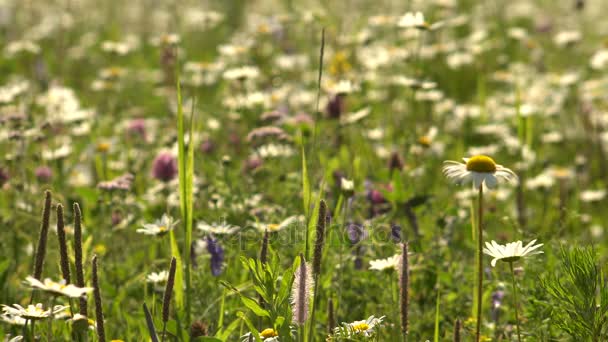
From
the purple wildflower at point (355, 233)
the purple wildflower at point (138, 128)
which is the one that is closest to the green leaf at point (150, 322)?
the purple wildflower at point (355, 233)

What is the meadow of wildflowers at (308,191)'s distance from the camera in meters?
1.79

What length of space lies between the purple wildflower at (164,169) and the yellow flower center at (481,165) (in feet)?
5.09

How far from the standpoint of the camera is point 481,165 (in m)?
1.81

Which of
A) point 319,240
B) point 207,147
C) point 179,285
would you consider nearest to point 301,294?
point 319,240

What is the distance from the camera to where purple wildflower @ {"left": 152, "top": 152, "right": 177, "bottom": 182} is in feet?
10.2

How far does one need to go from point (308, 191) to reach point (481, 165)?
15.2 inches

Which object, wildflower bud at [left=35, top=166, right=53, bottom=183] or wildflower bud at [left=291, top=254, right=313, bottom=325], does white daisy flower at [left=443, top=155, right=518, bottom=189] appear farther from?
wildflower bud at [left=35, top=166, right=53, bottom=183]

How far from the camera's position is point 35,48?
15.3 feet

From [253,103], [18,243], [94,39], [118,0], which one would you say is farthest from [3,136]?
[118,0]

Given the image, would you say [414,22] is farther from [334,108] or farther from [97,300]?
[97,300]

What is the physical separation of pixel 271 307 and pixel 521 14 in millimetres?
6391

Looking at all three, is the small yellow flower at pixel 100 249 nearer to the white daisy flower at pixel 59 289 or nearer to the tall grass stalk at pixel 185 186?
the tall grass stalk at pixel 185 186

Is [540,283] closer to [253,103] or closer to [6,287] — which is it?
[6,287]

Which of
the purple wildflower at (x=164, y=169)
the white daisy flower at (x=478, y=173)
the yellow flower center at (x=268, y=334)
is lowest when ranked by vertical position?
the yellow flower center at (x=268, y=334)
